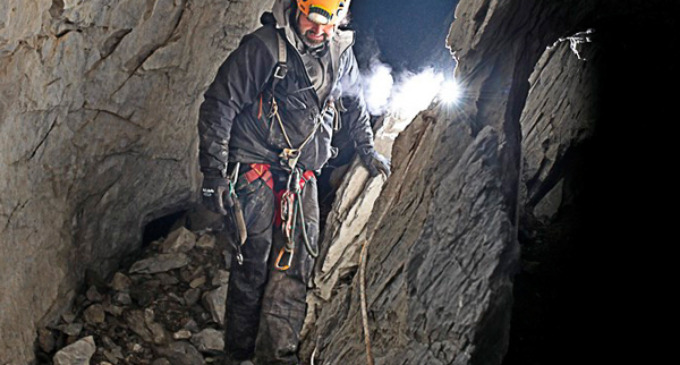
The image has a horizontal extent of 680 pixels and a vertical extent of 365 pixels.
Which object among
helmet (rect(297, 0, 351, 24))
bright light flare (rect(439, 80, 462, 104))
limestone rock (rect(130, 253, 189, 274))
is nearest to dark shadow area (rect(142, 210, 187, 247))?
limestone rock (rect(130, 253, 189, 274))

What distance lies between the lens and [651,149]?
1565mm

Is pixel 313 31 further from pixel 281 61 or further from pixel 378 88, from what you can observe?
pixel 378 88

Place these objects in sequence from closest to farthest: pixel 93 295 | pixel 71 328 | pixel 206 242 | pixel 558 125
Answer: pixel 558 125
pixel 71 328
pixel 93 295
pixel 206 242

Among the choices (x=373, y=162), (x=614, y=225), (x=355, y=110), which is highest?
(x=355, y=110)

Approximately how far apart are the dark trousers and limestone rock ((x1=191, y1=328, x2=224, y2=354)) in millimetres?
60

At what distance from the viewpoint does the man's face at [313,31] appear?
2.69 metres

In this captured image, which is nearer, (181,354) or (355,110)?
(181,354)

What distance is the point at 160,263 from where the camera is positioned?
3.57m

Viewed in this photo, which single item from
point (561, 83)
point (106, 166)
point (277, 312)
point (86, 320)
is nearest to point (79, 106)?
point (106, 166)

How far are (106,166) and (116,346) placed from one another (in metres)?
0.99

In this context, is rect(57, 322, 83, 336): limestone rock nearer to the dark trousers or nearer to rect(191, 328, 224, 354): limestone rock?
rect(191, 328, 224, 354): limestone rock

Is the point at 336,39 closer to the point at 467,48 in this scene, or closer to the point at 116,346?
the point at 467,48

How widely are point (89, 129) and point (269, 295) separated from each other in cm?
129

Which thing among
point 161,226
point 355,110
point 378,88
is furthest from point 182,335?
point 378,88
